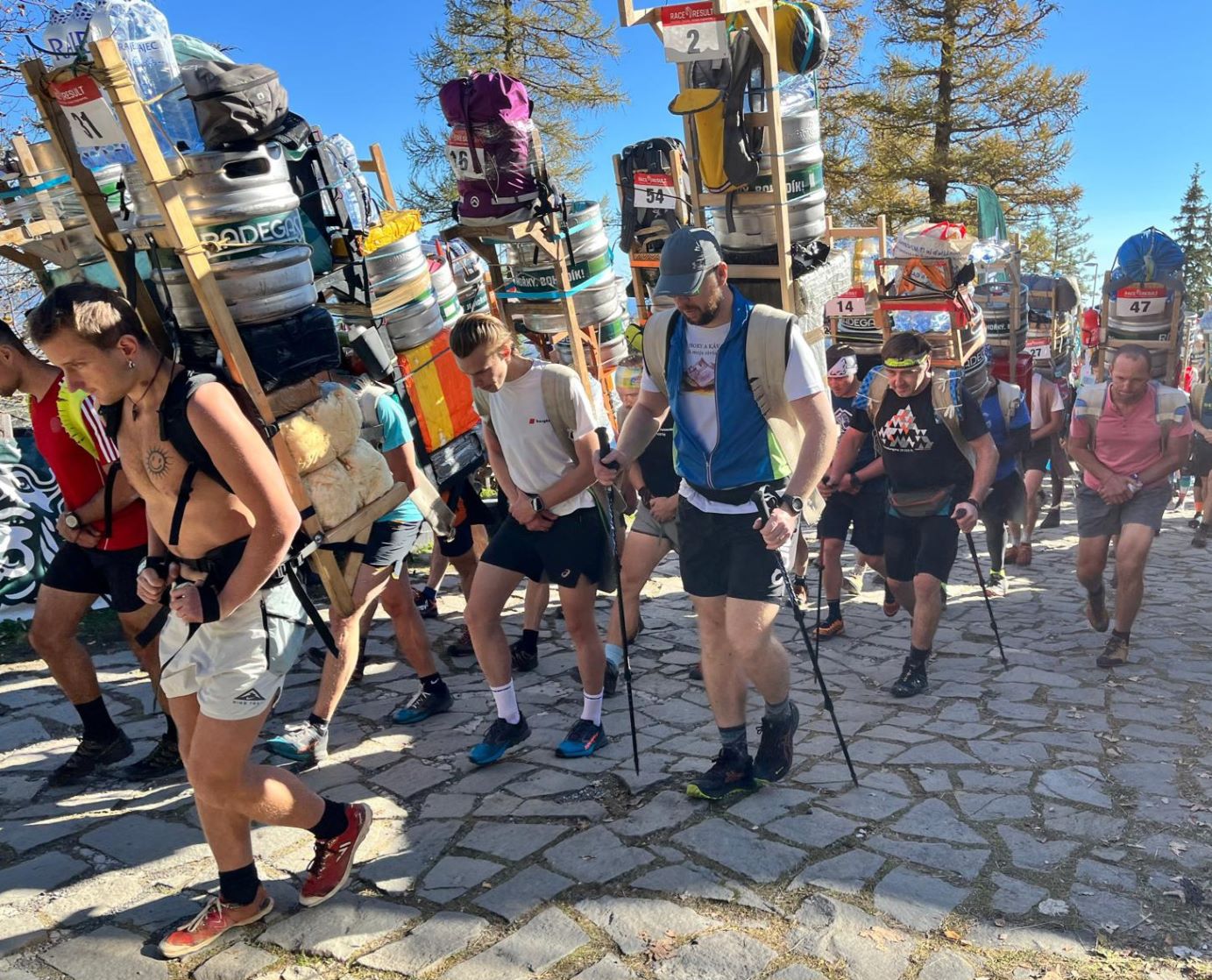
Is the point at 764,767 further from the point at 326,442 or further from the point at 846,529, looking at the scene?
the point at 846,529

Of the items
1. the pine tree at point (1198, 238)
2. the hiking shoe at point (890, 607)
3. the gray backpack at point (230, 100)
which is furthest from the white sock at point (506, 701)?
the pine tree at point (1198, 238)

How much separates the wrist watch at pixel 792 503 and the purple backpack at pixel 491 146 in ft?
11.7

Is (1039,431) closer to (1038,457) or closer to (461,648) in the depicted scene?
(1038,457)

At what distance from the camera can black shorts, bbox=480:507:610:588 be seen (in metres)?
4.93

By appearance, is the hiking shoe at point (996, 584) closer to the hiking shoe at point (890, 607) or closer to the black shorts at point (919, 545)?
the hiking shoe at point (890, 607)

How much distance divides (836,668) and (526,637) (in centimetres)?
202

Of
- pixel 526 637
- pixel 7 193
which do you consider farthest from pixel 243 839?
pixel 7 193

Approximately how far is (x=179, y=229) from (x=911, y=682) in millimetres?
4591

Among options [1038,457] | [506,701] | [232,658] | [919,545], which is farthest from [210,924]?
[1038,457]

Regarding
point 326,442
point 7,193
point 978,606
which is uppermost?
point 7,193

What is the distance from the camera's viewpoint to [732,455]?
415cm

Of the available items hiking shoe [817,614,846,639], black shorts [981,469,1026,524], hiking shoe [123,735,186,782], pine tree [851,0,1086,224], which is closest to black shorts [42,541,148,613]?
hiking shoe [123,735,186,782]

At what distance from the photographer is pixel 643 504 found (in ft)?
19.9

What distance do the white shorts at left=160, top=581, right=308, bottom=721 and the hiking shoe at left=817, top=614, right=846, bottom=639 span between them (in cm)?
464
